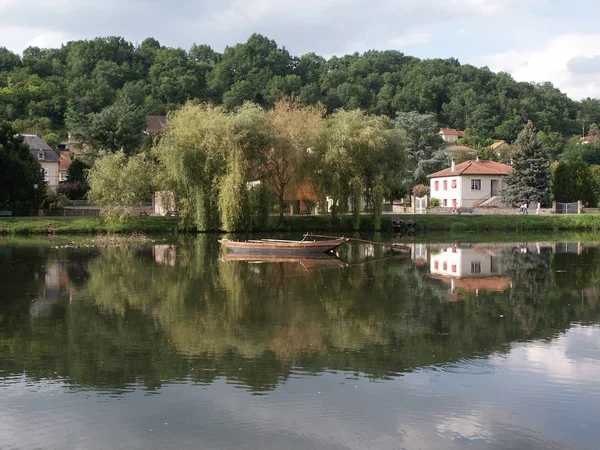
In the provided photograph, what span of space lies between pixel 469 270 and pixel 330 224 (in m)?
24.6

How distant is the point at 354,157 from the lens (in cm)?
4962

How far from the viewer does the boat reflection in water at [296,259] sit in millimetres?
30328

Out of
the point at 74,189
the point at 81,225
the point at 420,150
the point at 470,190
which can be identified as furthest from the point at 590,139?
the point at 81,225

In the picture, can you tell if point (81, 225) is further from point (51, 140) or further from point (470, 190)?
point (51, 140)

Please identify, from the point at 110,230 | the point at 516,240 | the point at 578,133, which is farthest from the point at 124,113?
the point at 578,133

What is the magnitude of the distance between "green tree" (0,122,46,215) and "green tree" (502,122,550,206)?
45099mm

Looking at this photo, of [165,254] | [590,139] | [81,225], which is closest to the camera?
[165,254]

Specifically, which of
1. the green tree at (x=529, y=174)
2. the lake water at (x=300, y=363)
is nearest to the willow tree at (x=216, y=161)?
the lake water at (x=300, y=363)

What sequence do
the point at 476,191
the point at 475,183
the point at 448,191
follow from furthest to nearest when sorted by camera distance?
1. the point at 448,191
2. the point at 476,191
3. the point at 475,183

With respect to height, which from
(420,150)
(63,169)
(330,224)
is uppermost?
(420,150)

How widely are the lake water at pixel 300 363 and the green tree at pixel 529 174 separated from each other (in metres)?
42.2

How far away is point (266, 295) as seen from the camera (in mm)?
20828

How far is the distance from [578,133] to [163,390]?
516 ft

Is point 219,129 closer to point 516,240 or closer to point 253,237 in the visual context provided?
point 253,237
